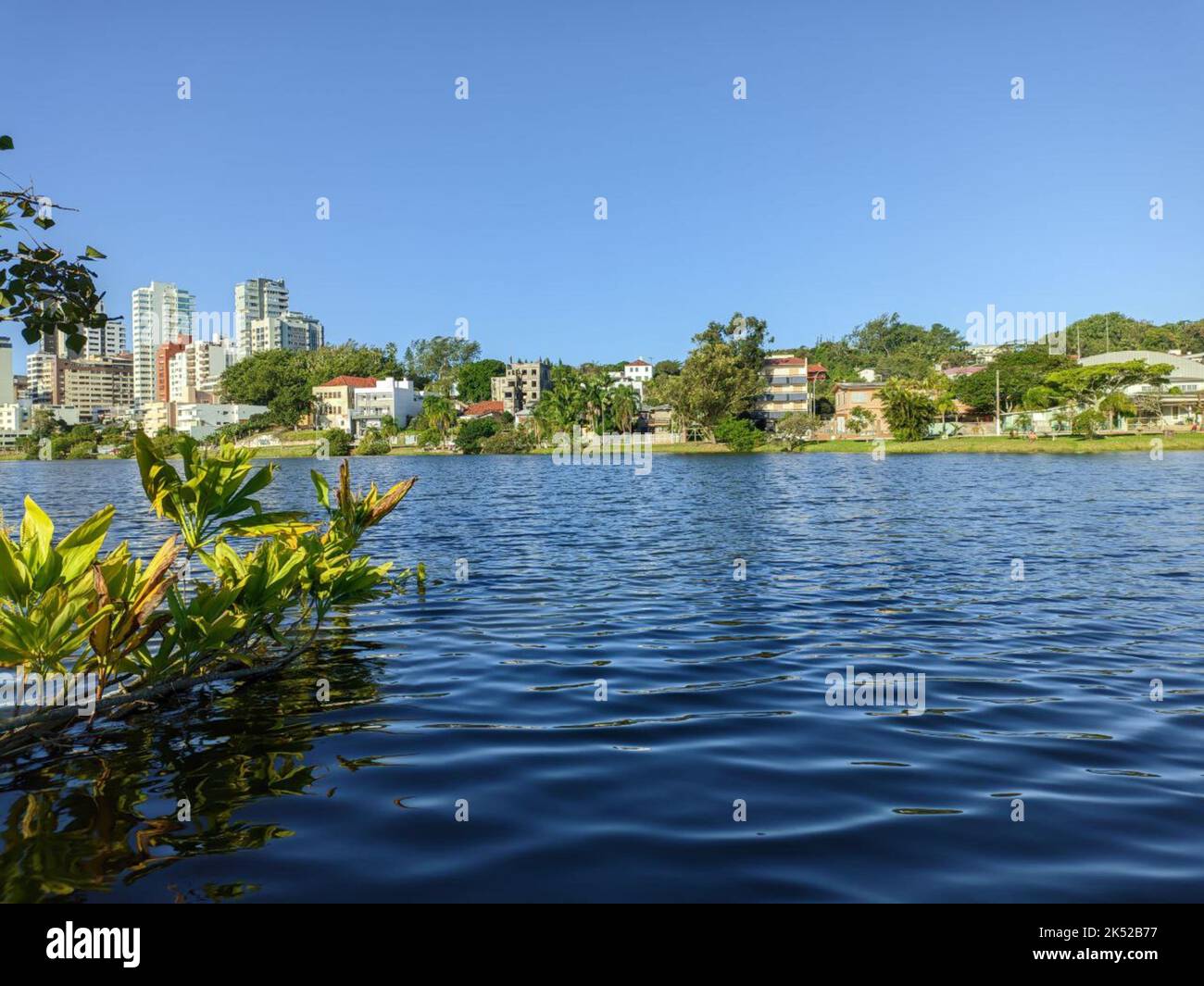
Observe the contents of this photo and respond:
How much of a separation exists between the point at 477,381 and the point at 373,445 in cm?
4974

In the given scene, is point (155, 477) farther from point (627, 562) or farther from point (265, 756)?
point (627, 562)

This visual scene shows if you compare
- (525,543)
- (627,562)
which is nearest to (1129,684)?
(627,562)

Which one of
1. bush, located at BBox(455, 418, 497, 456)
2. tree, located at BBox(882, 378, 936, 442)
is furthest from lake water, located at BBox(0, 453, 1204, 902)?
bush, located at BBox(455, 418, 497, 456)

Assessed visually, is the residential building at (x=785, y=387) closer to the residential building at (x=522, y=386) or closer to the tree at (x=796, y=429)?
the tree at (x=796, y=429)

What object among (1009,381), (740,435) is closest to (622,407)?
(740,435)

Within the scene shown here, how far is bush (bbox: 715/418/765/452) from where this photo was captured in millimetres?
102688

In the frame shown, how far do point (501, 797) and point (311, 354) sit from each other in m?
197

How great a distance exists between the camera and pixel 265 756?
20.4ft

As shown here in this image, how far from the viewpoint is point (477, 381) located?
A: 581 feet

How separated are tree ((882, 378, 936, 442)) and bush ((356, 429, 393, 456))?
229 feet

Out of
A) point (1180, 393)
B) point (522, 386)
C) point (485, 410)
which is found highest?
point (522, 386)

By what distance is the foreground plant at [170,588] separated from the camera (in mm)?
5410

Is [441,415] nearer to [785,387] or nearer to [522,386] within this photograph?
[522,386]
